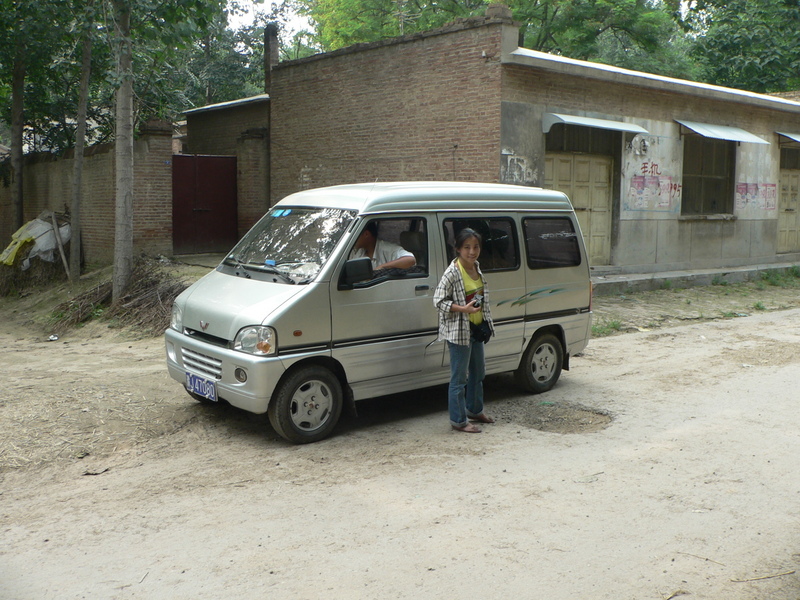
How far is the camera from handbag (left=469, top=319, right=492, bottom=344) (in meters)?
6.18

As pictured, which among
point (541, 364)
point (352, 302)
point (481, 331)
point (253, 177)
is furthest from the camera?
point (253, 177)

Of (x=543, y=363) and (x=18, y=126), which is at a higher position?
(x=18, y=126)

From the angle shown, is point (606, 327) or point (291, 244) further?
point (606, 327)

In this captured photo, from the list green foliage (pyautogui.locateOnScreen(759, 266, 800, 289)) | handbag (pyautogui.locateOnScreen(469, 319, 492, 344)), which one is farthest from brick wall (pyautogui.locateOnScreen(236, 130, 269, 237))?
handbag (pyautogui.locateOnScreen(469, 319, 492, 344))

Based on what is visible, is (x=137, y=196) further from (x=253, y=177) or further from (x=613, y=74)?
(x=613, y=74)

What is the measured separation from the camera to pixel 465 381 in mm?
6203

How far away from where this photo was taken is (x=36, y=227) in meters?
16.8

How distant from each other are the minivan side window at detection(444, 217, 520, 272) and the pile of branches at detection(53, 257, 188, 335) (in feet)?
19.8

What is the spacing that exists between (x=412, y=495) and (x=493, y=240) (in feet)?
8.91

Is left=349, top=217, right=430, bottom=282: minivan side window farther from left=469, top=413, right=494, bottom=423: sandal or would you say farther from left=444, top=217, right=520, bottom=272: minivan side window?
left=469, top=413, right=494, bottom=423: sandal

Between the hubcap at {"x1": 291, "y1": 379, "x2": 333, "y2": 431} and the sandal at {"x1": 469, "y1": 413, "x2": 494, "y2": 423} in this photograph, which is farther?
the sandal at {"x1": 469, "y1": 413, "x2": 494, "y2": 423}

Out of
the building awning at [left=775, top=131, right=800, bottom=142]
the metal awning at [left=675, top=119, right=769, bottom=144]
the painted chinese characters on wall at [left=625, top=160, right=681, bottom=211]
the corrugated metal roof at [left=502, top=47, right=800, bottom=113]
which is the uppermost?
the corrugated metal roof at [left=502, top=47, right=800, bottom=113]

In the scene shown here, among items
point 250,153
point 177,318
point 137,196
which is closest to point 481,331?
point 177,318

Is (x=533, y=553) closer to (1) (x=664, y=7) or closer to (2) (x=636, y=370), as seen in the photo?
(2) (x=636, y=370)
